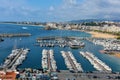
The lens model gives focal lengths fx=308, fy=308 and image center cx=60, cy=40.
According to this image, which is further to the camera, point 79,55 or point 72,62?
point 79,55

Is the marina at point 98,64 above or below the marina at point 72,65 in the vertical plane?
below

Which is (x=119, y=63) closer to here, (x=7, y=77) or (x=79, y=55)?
(x=79, y=55)

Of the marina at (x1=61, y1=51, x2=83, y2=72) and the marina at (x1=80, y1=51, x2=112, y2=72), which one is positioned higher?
the marina at (x1=61, y1=51, x2=83, y2=72)

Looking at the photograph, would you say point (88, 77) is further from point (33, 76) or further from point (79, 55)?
point (79, 55)

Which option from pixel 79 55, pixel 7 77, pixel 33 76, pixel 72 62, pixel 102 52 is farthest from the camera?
pixel 102 52

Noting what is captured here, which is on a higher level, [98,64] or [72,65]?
[72,65]

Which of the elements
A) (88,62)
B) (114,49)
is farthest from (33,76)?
(114,49)

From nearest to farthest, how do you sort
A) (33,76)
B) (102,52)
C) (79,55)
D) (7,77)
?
(7,77), (33,76), (79,55), (102,52)

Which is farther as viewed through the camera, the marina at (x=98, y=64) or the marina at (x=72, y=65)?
the marina at (x=98, y=64)

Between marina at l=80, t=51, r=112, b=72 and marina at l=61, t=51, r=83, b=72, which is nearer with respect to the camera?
marina at l=61, t=51, r=83, b=72

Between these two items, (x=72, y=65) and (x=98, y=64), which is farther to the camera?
(x=98, y=64)
